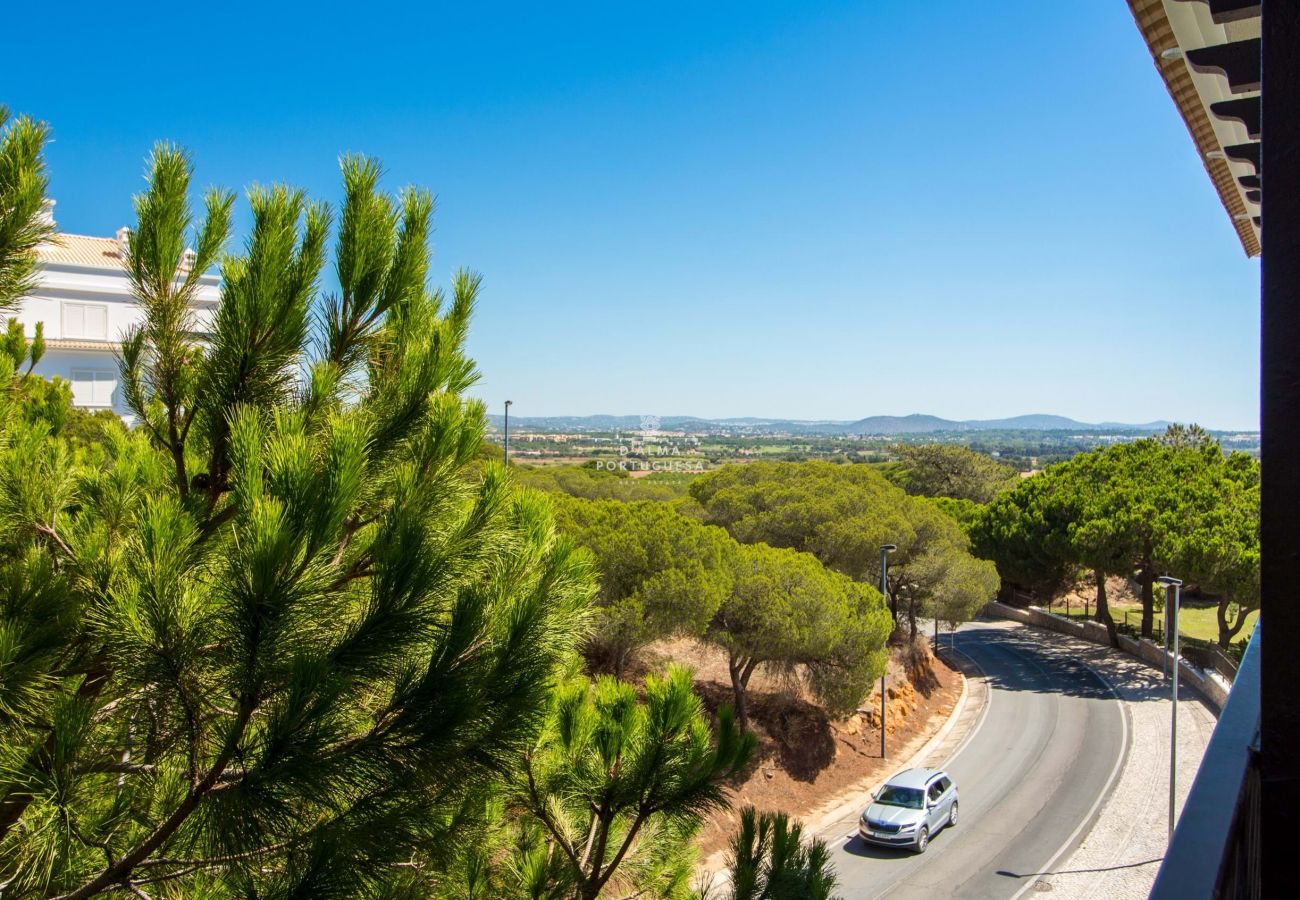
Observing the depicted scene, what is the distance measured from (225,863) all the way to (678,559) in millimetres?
11430

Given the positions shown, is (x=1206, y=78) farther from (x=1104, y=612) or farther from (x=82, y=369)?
(x=82, y=369)

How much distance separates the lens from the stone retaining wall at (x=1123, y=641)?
18.8 m

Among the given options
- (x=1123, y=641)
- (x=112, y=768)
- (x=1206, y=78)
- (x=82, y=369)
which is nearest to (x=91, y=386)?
(x=82, y=369)

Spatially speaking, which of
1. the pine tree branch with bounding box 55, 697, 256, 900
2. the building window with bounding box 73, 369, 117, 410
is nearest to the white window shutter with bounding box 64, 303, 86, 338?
the building window with bounding box 73, 369, 117, 410

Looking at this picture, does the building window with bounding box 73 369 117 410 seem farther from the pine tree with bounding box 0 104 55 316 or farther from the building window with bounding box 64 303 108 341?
the pine tree with bounding box 0 104 55 316

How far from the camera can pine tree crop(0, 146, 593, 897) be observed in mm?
2395

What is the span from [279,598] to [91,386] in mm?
23669

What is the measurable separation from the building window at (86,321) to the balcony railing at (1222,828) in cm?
2515

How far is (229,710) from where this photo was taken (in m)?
2.62

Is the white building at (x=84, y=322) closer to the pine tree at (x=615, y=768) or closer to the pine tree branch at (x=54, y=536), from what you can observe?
the pine tree branch at (x=54, y=536)

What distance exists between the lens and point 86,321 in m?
21.8

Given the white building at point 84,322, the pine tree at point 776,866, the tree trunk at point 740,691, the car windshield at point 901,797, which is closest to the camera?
the pine tree at point 776,866

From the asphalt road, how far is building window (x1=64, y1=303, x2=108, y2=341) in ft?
69.5

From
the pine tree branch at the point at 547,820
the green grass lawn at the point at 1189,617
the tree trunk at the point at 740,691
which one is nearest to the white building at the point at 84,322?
the tree trunk at the point at 740,691
